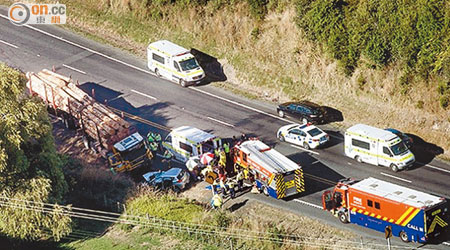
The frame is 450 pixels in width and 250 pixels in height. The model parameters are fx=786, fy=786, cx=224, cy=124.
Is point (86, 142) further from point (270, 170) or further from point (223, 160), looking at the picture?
point (270, 170)

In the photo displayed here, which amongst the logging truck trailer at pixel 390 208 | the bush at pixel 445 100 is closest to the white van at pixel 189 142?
the logging truck trailer at pixel 390 208

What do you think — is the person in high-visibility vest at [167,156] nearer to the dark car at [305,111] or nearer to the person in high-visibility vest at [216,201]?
the person in high-visibility vest at [216,201]

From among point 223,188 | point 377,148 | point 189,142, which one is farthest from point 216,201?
point 377,148

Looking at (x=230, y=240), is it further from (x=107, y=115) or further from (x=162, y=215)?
(x=107, y=115)

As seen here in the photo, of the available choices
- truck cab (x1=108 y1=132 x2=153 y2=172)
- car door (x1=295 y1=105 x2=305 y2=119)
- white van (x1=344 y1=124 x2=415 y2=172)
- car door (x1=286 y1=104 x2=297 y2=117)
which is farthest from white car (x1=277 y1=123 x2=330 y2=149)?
truck cab (x1=108 y1=132 x2=153 y2=172)

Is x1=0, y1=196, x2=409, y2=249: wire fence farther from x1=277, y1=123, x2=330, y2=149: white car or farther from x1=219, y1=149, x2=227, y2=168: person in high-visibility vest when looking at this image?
x1=277, y1=123, x2=330, y2=149: white car

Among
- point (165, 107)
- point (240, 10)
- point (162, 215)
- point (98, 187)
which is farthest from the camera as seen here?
point (240, 10)

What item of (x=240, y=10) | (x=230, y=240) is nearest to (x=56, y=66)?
(x=240, y=10)
